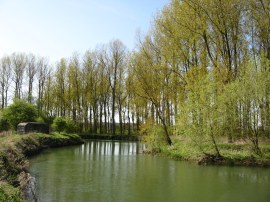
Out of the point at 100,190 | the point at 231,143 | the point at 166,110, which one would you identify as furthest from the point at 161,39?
the point at 100,190

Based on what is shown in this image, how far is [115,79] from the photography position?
5481cm

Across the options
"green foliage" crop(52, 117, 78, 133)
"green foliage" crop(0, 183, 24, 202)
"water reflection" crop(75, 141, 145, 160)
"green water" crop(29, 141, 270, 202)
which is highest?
"green foliage" crop(52, 117, 78, 133)

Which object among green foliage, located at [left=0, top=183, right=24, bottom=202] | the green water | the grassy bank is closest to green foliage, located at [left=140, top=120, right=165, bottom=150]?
the grassy bank

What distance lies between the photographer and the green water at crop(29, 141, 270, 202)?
37.7 ft

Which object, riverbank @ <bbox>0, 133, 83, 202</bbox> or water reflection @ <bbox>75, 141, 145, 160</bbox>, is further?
water reflection @ <bbox>75, 141, 145, 160</bbox>

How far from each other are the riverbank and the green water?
714 millimetres

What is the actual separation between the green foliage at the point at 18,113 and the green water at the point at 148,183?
62.7ft

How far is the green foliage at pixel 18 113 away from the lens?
37.0 meters

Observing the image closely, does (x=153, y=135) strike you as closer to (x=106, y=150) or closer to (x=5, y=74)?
(x=106, y=150)

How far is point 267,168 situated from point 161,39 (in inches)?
590

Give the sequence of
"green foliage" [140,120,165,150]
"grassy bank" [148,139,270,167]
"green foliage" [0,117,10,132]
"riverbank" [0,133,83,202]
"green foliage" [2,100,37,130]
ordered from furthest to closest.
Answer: "green foliage" [0,117,10,132] → "green foliage" [2,100,37,130] → "green foliage" [140,120,165,150] → "grassy bank" [148,139,270,167] → "riverbank" [0,133,83,202]

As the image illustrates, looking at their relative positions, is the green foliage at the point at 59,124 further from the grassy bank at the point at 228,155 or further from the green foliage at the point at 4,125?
the grassy bank at the point at 228,155

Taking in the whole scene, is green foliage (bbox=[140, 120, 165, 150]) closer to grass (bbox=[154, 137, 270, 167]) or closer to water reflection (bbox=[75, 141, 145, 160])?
water reflection (bbox=[75, 141, 145, 160])

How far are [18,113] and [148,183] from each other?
2748 centimetres
